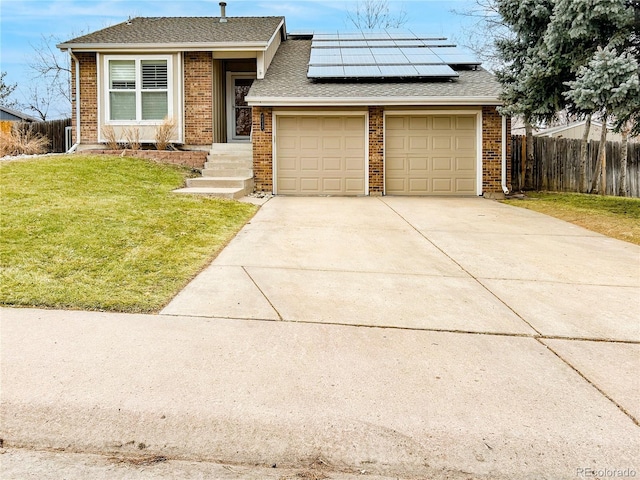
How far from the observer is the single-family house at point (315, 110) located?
12859 millimetres

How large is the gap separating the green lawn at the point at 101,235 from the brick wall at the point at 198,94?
3.17 meters

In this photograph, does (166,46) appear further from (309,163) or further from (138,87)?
(309,163)

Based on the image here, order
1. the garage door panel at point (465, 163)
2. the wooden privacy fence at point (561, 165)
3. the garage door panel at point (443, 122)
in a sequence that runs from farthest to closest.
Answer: the wooden privacy fence at point (561, 165)
the garage door panel at point (465, 163)
the garage door panel at point (443, 122)

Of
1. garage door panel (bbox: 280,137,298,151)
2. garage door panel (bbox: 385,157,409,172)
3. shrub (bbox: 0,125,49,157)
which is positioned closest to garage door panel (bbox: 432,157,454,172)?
garage door panel (bbox: 385,157,409,172)

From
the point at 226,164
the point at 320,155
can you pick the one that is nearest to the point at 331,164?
the point at 320,155

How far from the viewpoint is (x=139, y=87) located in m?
13.9

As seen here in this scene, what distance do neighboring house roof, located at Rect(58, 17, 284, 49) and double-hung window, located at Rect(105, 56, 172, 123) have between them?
46 cm

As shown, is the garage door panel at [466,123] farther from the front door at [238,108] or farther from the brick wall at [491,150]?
the front door at [238,108]

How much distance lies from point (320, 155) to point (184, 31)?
19.4 feet

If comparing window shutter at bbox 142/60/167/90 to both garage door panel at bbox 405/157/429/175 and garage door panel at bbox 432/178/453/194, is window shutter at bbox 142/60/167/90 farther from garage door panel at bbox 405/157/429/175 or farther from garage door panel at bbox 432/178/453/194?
garage door panel at bbox 432/178/453/194

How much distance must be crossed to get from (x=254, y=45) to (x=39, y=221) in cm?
859

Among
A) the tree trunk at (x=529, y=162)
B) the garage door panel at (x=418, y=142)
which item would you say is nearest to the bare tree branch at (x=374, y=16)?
the tree trunk at (x=529, y=162)

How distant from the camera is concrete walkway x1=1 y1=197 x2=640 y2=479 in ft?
8.30

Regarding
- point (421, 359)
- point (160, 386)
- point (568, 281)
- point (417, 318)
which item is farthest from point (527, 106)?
point (160, 386)
